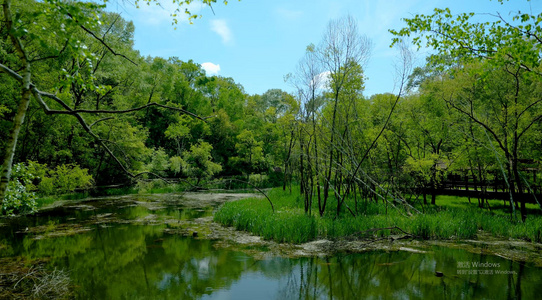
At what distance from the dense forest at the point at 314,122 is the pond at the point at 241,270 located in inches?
81.4

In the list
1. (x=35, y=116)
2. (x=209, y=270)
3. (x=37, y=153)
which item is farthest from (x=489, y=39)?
(x=37, y=153)

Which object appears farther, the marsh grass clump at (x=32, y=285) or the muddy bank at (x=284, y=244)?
the muddy bank at (x=284, y=244)

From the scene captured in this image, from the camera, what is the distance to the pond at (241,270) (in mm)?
6617

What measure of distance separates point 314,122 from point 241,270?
21.6 feet

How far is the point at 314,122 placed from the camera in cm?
1207

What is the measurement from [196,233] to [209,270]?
3589mm

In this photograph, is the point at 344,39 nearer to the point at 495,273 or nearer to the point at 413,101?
the point at 495,273

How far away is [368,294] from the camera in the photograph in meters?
6.55

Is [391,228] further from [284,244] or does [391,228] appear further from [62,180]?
[62,180]

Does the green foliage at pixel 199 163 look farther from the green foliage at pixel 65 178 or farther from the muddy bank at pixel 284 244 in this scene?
the muddy bank at pixel 284 244

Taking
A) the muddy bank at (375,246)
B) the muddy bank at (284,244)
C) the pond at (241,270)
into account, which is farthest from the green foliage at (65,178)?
the muddy bank at (375,246)

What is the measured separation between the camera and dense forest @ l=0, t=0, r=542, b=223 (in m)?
3.44

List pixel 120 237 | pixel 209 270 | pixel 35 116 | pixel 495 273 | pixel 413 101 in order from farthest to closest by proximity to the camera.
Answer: pixel 413 101, pixel 35 116, pixel 120 237, pixel 209 270, pixel 495 273

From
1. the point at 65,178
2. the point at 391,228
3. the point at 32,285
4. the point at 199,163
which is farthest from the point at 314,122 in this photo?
the point at 199,163
